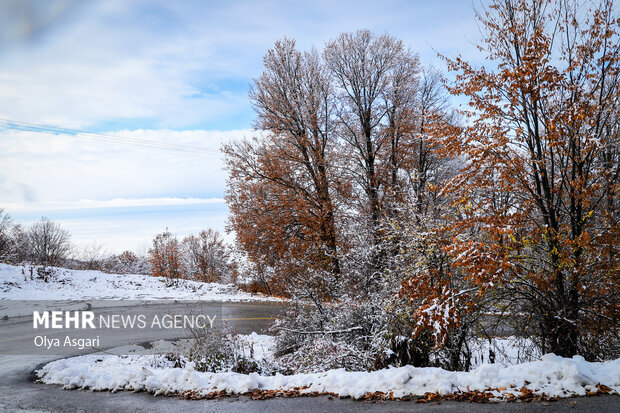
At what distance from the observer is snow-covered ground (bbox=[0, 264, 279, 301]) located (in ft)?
60.2

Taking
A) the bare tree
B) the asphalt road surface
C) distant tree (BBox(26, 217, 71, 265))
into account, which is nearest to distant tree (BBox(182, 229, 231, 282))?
distant tree (BBox(26, 217, 71, 265))

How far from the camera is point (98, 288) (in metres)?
20.9

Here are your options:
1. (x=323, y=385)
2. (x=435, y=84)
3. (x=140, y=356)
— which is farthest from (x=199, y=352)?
(x=435, y=84)

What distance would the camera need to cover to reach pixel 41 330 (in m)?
12.2

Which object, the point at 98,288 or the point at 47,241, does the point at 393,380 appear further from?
the point at 47,241

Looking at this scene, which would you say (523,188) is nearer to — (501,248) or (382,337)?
(501,248)

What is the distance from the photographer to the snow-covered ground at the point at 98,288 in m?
18.4

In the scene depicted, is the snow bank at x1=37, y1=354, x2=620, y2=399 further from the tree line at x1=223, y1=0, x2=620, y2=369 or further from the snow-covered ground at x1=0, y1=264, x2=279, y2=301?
the snow-covered ground at x1=0, y1=264, x2=279, y2=301

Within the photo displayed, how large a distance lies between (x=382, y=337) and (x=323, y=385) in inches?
78.4

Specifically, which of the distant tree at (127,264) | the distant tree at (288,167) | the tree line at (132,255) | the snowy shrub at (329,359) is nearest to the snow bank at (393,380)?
the snowy shrub at (329,359)

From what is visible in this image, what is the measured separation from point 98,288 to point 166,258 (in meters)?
21.5

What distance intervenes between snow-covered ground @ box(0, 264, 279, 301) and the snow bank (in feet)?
43.9

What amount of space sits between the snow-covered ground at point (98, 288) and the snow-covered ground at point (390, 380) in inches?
522

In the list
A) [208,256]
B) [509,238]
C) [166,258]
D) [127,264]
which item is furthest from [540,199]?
[127,264]
